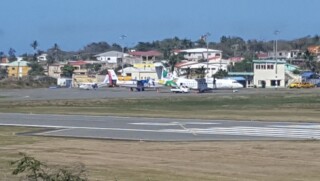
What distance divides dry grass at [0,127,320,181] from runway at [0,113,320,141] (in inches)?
99.9

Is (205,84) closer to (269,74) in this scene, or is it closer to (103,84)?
(269,74)

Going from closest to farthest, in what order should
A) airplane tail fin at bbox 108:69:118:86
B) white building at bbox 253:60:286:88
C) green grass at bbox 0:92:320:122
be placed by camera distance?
green grass at bbox 0:92:320:122 < airplane tail fin at bbox 108:69:118:86 < white building at bbox 253:60:286:88

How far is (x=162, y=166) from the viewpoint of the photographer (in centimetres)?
2283

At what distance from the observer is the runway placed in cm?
3409

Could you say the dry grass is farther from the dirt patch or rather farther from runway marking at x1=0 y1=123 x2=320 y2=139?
runway marking at x1=0 y1=123 x2=320 y2=139

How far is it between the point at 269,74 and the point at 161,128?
105m

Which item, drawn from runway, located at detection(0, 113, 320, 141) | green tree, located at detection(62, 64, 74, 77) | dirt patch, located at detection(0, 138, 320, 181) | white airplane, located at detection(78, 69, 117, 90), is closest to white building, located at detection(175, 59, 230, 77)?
green tree, located at detection(62, 64, 74, 77)

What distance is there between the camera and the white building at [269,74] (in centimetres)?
14175

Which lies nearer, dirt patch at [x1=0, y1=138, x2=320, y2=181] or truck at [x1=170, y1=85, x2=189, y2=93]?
dirt patch at [x1=0, y1=138, x2=320, y2=181]

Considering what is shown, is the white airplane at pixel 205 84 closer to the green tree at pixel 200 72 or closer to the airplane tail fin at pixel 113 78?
the airplane tail fin at pixel 113 78

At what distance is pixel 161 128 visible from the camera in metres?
39.7

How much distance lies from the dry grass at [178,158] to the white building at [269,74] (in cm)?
11077

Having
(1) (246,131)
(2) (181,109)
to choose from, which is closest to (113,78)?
(2) (181,109)

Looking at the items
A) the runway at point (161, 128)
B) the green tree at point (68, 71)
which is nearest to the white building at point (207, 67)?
the green tree at point (68, 71)
